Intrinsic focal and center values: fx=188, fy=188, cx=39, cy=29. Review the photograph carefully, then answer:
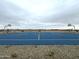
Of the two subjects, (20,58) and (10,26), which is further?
(10,26)

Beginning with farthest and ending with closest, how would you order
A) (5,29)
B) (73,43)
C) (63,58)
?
1. (5,29)
2. (73,43)
3. (63,58)

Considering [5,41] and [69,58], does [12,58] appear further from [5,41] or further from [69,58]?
[5,41]

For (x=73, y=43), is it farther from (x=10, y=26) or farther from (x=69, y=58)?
(x=10, y=26)

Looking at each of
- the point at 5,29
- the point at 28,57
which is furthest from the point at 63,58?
the point at 5,29

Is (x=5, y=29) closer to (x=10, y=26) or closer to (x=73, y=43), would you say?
(x=10, y=26)

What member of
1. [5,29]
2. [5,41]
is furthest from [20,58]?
[5,29]

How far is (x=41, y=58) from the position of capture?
757 cm

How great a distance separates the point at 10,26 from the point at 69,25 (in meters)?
12.3

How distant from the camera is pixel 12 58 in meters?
7.65

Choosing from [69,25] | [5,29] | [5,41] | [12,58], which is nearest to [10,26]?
[5,29]

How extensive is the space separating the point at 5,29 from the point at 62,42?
27007 millimetres

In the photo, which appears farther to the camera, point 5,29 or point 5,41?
point 5,29

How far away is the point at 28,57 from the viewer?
7707mm

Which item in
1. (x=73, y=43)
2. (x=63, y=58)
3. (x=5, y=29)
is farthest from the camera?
(x=5, y=29)
